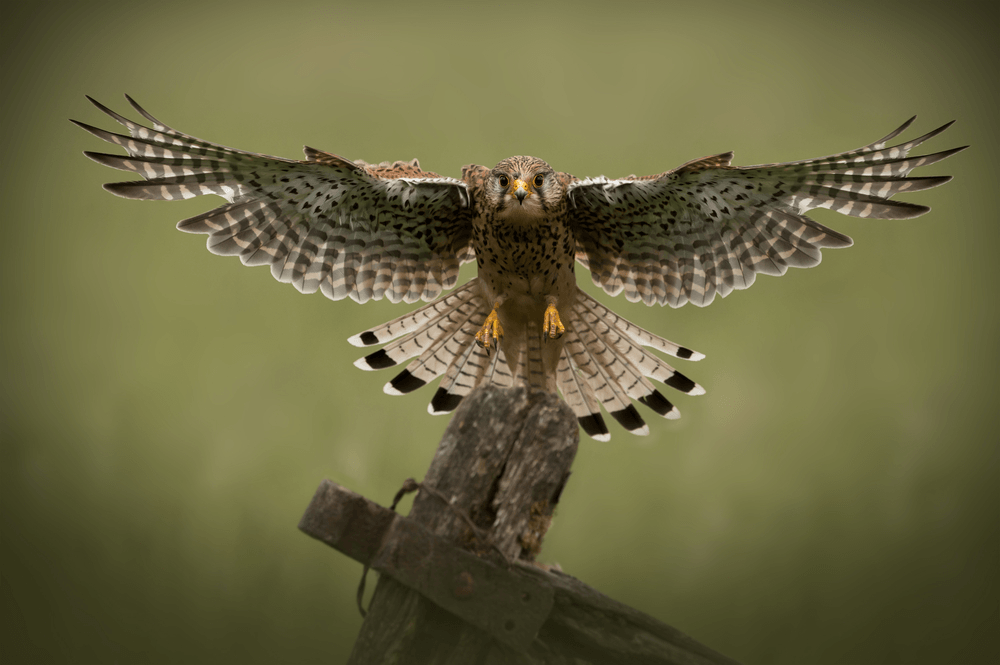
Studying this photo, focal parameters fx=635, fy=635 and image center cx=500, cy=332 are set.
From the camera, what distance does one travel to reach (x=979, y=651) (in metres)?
2.93

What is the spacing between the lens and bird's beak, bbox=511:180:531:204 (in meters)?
2.04

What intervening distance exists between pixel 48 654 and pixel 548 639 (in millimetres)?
2709

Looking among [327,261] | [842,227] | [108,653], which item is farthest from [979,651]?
[108,653]

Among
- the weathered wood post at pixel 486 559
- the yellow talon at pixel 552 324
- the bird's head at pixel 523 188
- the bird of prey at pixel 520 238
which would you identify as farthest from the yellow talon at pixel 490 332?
the weathered wood post at pixel 486 559

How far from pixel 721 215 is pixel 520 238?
713mm

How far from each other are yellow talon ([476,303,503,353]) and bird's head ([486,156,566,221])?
1.13ft

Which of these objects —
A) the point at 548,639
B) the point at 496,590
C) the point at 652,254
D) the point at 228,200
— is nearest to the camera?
the point at 496,590

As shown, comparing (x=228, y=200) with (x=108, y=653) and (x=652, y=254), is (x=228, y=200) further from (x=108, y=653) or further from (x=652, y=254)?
(x=108, y=653)

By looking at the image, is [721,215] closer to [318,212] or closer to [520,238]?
[520,238]

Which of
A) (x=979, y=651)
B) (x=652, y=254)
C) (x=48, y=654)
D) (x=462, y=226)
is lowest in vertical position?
(x=48, y=654)

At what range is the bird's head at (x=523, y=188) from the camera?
2076mm

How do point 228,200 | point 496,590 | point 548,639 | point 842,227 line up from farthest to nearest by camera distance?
point 842,227 < point 228,200 < point 548,639 < point 496,590

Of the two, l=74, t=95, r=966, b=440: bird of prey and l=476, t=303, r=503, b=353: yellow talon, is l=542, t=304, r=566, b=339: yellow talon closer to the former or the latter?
Answer: l=74, t=95, r=966, b=440: bird of prey

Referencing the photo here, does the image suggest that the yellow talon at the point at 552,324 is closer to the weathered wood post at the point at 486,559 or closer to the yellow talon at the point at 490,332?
the yellow talon at the point at 490,332
